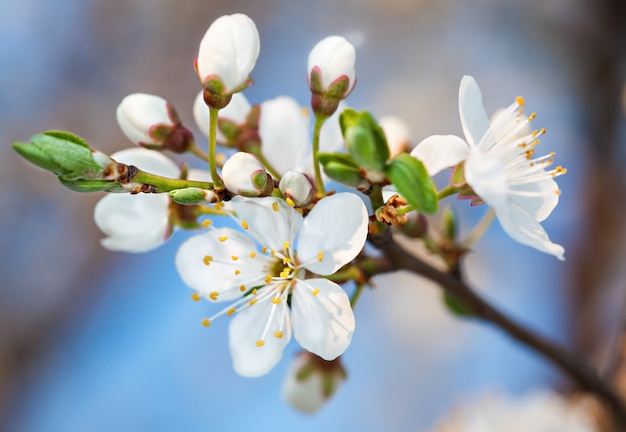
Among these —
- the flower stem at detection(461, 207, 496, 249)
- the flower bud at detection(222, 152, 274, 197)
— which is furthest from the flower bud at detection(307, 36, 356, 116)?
the flower stem at detection(461, 207, 496, 249)

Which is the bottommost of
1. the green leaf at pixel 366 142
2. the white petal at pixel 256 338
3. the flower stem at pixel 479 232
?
the flower stem at pixel 479 232

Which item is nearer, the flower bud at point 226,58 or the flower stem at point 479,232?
the flower bud at point 226,58

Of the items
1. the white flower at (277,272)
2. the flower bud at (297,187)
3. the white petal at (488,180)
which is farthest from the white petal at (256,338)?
the white petal at (488,180)

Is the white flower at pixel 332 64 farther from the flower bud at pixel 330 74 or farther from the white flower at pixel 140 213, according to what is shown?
the white flower at pixel 140 213

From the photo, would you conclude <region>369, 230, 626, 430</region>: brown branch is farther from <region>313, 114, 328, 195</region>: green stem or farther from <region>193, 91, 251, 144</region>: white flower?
<region>193, 91, 251, 144</region>: white flower

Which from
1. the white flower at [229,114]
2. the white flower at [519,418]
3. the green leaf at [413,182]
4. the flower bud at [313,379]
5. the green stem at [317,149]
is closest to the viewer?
the green leaf at [413,182]

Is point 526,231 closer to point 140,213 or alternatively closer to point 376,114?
point 140,213

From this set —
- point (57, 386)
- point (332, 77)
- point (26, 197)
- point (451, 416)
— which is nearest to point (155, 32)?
point (26, 197)
